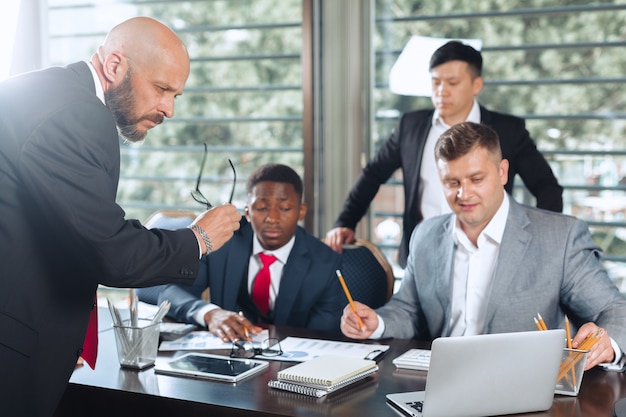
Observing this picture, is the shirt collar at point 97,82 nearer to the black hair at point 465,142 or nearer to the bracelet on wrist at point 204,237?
the bracelet on wrist at point 204,237

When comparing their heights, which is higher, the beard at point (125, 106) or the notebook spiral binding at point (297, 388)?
the beard at point (125, 106)

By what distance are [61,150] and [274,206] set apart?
1.26 m

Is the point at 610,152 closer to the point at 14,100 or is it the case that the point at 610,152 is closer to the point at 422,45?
the point at 422,45

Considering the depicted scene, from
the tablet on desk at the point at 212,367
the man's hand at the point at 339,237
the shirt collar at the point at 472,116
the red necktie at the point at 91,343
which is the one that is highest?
the shirt collar at the point at 472,116

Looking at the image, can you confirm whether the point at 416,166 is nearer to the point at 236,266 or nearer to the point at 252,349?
the point at 236,266

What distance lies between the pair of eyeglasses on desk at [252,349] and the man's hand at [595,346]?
2.59ft

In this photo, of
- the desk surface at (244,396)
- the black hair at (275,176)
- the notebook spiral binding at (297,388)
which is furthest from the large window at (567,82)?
the notebook spiral binding at (297,388)

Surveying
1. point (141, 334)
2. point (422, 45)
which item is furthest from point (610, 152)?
point (141, 334)

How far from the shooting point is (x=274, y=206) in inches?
109

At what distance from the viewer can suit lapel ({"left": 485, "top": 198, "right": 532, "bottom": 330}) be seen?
2.26 meters

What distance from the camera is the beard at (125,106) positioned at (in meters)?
1.77

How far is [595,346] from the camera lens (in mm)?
1919

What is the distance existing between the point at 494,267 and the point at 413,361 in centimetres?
50

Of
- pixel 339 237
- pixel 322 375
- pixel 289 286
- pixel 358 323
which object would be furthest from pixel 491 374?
A: pixel 339 237
